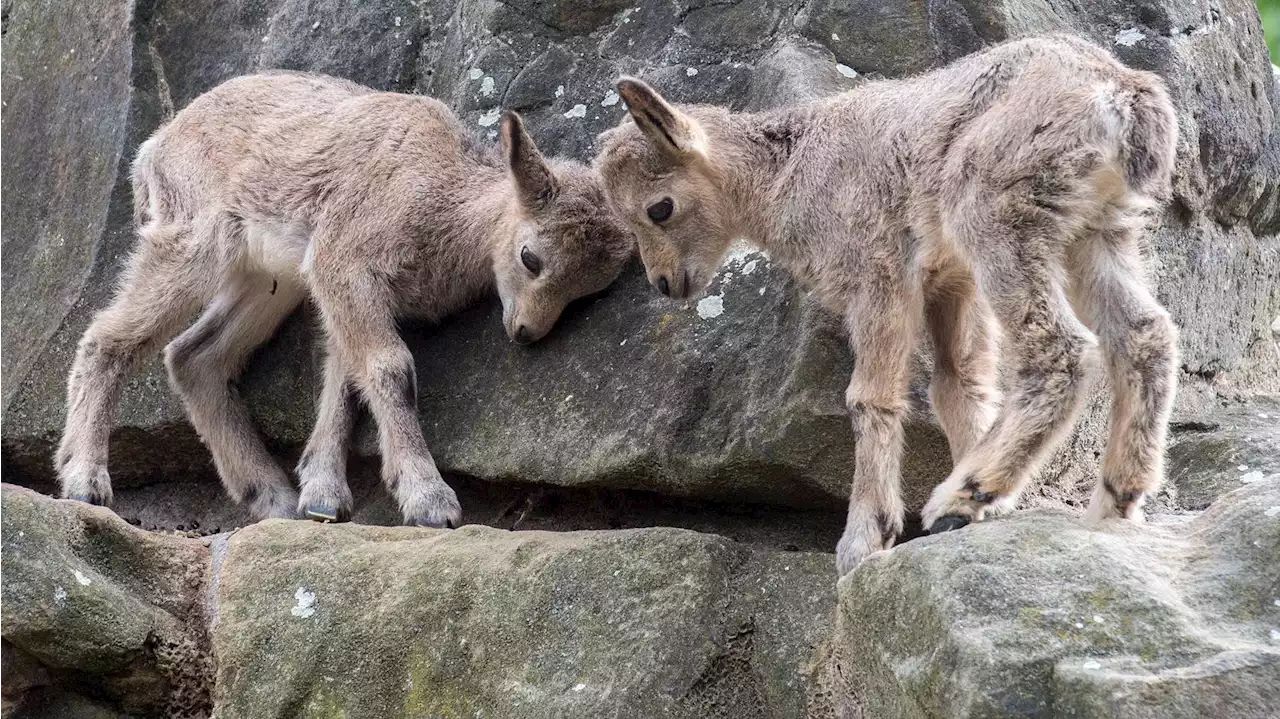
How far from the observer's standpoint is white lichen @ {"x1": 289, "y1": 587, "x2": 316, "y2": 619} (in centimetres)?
624

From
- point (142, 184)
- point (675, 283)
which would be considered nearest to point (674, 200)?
point (675, 283)

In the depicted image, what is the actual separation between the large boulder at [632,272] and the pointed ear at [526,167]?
0.66 metres

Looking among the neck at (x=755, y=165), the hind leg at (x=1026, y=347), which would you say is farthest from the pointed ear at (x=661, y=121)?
the hind leg at (x=1026, y=347)

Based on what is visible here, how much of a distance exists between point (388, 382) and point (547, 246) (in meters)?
1.12

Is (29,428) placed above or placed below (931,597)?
below

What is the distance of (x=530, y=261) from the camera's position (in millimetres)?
7957

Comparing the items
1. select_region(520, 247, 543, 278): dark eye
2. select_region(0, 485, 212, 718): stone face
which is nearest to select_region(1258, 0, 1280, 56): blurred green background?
select_region(520, 247, 543, 278): dark eye

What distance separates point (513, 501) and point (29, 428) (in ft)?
10.7

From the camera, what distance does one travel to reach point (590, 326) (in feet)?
26.3

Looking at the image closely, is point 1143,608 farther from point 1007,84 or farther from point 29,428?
point 29,428

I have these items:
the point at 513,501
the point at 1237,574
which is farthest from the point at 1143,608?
the point at 513,501

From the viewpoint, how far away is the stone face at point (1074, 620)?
4137mm

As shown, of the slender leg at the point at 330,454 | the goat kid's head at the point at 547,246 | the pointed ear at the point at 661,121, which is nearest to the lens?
the pointed ear at the point at 661,121

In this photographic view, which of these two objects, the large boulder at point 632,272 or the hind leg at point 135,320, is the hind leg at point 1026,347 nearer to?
the large boulder at point 632,272
